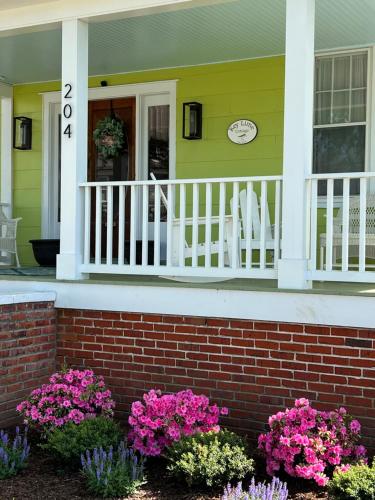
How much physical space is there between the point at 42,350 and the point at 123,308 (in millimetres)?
787

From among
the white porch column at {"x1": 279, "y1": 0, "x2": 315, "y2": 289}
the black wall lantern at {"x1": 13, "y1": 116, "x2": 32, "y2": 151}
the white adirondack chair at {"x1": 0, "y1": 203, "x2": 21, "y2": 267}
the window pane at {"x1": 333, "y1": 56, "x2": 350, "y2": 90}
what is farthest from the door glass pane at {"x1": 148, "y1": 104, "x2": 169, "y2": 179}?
the white porch column at {"x1": 279, "y1": 0, "x2": 315, "y2": 289}

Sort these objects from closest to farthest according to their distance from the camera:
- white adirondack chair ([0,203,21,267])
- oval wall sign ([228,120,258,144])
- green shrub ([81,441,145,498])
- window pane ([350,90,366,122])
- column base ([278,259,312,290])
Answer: green shrub ([81,441,145,498]) < column base ([278,259,312,290]) < window pane ([350,90,366,122]) < oval wall sign ([228,120,258,144]) < white adirondack chair ([0,203,21,267])

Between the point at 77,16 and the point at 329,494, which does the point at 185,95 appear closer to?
the point at 77,16

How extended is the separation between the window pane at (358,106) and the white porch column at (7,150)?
177 inches

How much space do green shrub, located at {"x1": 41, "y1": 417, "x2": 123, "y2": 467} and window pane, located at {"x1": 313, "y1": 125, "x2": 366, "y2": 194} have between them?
3.75 meters

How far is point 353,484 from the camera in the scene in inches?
138

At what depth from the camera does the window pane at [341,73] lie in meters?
6.71

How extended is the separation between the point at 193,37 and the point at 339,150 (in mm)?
1953

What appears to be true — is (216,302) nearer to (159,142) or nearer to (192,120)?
(192,120)

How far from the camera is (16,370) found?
198 inches

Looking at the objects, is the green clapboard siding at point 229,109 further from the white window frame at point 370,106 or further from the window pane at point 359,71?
the white window frame at point 370,106

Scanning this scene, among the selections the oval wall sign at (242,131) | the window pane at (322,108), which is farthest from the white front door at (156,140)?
the window pane at (322,108)

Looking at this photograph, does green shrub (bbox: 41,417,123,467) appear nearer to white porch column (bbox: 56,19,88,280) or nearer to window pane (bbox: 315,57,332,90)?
white porch column (bbox: 56,19,88,280)

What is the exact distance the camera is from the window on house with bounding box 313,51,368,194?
668cm
